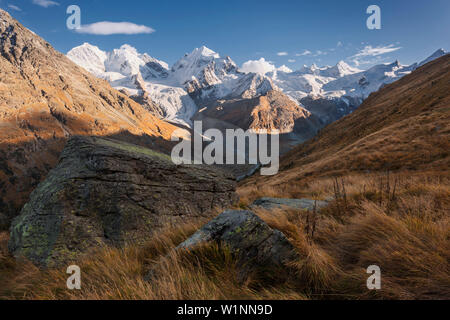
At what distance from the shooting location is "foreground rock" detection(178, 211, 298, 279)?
3004 millimetres

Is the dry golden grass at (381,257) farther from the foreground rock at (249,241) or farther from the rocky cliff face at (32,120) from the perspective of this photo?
the rocky cliff face at (32,120)

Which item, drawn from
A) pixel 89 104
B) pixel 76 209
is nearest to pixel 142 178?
pixel 76 209

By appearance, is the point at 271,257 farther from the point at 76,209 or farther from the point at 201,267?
the point at 76,209

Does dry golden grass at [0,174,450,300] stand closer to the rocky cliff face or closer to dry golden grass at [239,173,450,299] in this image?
dry golden grass at [239,173,450,299]

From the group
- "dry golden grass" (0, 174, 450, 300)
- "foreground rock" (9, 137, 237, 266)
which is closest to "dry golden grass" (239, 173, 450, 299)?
"dry golden grass" (0, 174, 450, 300)

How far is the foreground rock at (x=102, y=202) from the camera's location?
18.7 ft

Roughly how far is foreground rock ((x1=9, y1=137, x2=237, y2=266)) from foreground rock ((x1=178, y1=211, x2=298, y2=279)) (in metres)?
3.40

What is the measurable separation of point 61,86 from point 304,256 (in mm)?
252413

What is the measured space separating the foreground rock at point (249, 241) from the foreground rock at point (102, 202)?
3.40m

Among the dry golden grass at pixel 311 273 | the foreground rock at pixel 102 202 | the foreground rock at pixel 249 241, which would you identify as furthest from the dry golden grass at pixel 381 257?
the foreground rock at pixel 102 202

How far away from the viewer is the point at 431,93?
4444 centimetres

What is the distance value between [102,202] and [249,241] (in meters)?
5.33

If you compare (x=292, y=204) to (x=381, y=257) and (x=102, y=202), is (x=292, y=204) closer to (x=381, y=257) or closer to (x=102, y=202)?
(x=381, y=257)

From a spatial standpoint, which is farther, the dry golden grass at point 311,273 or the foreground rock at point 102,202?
the foreground rock at point 102,202
